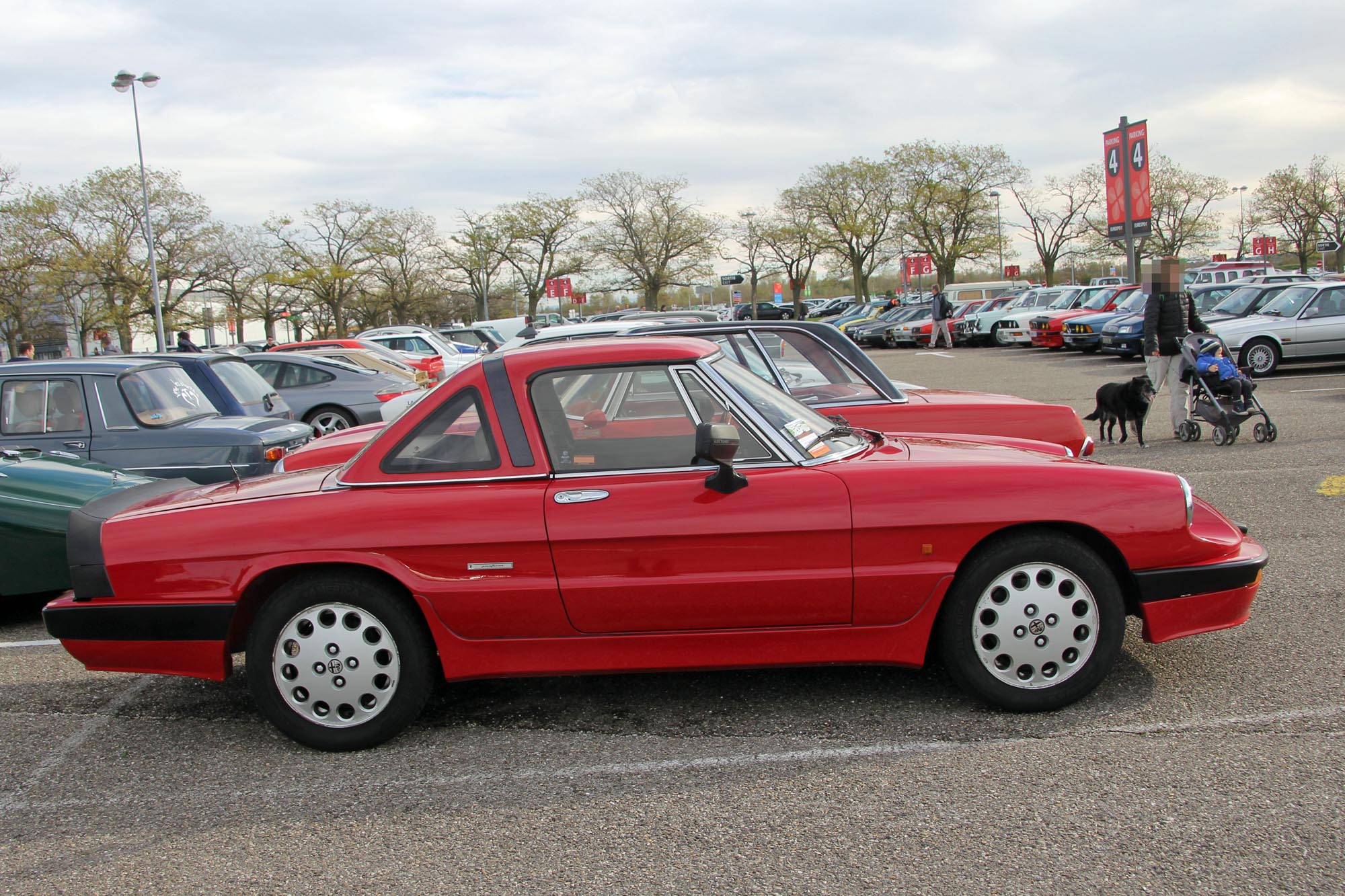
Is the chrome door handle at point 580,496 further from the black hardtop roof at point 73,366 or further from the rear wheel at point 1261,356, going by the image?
the rear wheel at point 1261,356

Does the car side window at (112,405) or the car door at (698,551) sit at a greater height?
the car side window at (112,405)

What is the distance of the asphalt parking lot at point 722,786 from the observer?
109 inches

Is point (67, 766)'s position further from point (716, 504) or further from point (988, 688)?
point (988, 688)

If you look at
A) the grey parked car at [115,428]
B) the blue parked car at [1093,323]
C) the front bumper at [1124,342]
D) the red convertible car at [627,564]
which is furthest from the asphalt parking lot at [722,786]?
the blue parked car at [1093,323]

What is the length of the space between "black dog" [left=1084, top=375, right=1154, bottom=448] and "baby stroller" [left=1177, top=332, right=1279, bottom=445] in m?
0.43

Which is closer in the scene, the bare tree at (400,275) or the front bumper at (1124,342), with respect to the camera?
the front bumper at (1124,342)

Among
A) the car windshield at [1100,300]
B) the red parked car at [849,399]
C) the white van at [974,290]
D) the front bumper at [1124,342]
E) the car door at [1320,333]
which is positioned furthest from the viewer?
the white van at [974,290]

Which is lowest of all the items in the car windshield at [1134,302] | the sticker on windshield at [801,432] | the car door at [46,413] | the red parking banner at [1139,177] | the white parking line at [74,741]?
the white parking line at [74,741]

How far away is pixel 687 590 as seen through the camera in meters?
3.57

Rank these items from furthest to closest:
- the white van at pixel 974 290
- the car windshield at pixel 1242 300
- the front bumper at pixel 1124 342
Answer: the white van at pixel 974 290 → the front bumper at pixel 1124 342 → the car windshield at pixel 1242 300

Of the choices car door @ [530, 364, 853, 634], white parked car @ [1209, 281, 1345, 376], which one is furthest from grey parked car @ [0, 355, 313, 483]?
white parked car @ [1209, 281, 1345, 376]

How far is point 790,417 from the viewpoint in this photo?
3.95m

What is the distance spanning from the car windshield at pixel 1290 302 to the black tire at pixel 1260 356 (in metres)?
0.90

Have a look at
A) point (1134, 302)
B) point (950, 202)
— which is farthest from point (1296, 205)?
point (1134, 302)
